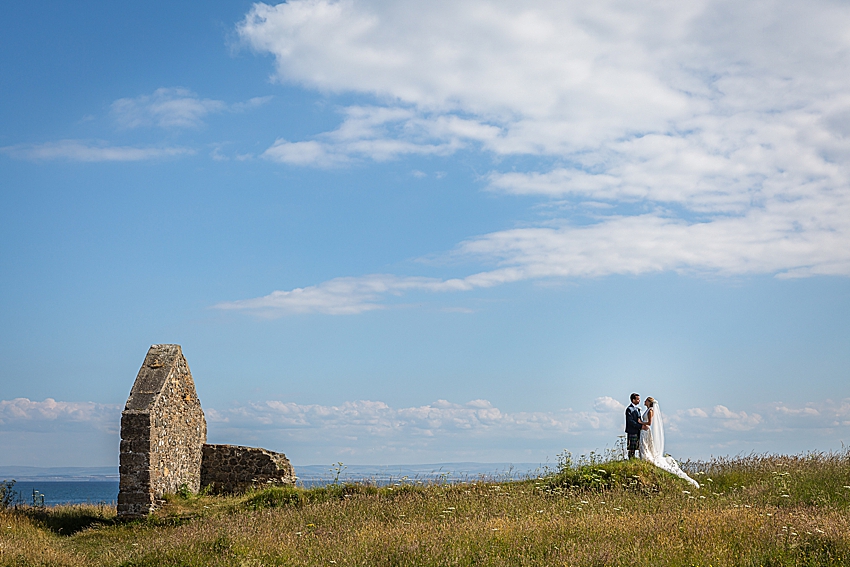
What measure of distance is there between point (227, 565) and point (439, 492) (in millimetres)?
5759

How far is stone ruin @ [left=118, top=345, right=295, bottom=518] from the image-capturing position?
1642 cm

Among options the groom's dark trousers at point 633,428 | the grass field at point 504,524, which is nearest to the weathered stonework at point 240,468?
the grass field at point 504,524

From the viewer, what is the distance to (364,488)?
15.6 metres

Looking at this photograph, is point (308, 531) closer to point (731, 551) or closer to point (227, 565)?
point (227, 565)

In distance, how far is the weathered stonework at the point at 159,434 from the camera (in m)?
16.4

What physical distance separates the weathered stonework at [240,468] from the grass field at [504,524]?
1.23 meters

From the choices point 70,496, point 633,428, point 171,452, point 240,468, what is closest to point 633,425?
point 633,428

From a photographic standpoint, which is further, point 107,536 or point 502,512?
point 107,536

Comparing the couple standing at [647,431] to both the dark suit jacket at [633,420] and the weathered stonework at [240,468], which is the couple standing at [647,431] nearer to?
the dark suit jacket at [633,420]

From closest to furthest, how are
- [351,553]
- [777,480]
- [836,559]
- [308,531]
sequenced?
[836,559] → [351,553] → [308,531] → [777,480]

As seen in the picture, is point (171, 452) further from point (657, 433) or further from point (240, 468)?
point (657, 433)

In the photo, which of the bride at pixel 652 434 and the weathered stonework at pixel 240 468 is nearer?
the bride at pixel 652 434

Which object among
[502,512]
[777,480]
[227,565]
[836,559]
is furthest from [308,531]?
[777,480]

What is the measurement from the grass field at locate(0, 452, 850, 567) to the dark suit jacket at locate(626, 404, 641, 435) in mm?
1793
